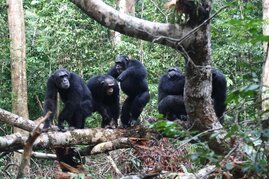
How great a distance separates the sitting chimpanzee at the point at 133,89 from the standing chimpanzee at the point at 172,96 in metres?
0.34

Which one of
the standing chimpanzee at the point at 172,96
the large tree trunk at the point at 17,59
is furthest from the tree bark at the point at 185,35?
the large tree trunk at the point at 17,59

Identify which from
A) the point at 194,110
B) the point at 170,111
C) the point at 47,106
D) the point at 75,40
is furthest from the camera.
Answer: the point at 75,40

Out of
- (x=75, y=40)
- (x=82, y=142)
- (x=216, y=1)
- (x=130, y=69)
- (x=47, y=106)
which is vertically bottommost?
(x=82, y=142)

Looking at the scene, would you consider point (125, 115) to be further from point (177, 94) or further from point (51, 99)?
point (51, 99)

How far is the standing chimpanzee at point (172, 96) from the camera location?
8.69m

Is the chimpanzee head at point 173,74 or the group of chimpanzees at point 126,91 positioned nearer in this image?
the group of chimpanzees at point 126,91

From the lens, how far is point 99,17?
5.23 meters

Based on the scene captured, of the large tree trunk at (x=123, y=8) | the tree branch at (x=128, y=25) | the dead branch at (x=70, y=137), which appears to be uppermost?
the large tree trunk at (x=123, y=8)

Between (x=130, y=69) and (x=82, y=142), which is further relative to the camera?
(x=130, y=69)

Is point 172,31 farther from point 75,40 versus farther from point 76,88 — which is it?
point 75,40

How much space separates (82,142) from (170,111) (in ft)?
7.64

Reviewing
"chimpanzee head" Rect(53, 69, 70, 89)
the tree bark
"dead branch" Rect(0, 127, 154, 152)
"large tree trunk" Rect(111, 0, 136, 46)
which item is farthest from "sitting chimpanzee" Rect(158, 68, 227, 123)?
"large tree trunk" Rect(111, 0, 136, 46)

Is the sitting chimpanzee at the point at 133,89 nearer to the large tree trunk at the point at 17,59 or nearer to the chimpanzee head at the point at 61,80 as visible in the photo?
the chimpanzee head at the point at 61,80

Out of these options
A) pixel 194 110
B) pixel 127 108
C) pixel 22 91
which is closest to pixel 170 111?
pixel 127 108
